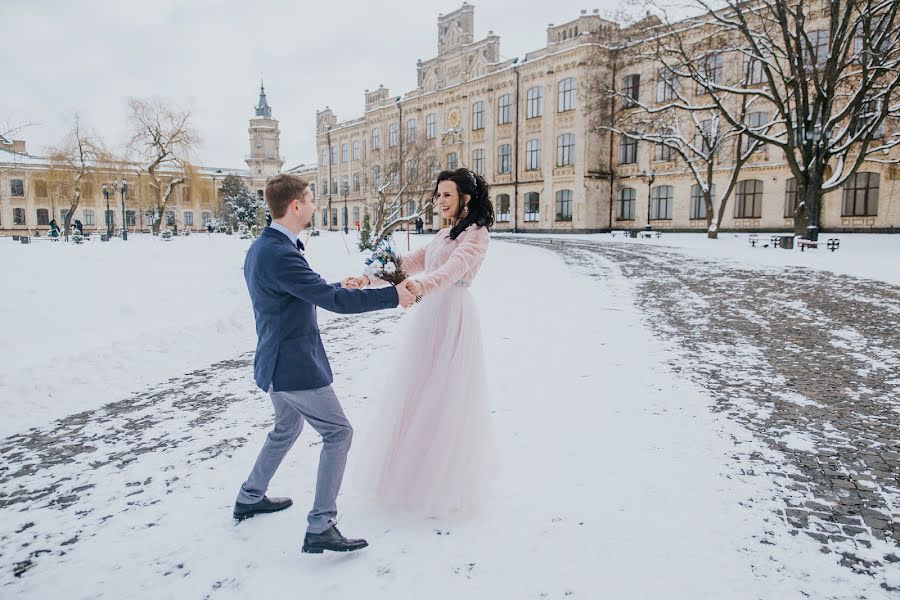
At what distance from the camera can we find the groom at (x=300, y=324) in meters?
2.65

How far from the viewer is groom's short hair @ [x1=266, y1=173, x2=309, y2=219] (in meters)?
2.77

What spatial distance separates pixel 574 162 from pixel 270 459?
40.4 m

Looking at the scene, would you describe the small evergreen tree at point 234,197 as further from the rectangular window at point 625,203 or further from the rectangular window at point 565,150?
the rectangular window at point 625,203

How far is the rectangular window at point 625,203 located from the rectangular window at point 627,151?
6.81 ft

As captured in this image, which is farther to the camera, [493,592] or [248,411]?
[248,411]

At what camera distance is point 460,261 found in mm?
3176

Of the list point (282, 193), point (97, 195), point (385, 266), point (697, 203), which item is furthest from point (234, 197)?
point (282, 193)

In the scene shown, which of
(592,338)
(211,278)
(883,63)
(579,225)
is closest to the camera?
(592,338)

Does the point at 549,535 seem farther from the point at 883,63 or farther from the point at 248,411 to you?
the point at 883,63

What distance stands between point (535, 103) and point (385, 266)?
43380 mm

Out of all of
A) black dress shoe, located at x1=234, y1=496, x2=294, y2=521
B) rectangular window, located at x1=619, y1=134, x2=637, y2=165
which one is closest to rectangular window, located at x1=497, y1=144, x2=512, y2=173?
rectangular window, located at x1=619, y1=134, x2=637, y2=165

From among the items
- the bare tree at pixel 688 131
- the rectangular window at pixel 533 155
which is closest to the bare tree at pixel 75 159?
the rectangular window at pixel 533 155

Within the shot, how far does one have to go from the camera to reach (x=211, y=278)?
43.5ft

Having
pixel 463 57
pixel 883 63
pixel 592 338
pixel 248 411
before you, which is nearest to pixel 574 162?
pixel 463 57
